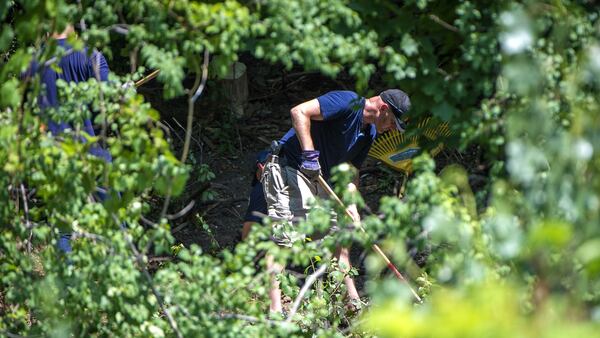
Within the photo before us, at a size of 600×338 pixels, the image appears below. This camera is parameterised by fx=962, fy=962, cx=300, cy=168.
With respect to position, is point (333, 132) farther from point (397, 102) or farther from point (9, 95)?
point (9, 95)

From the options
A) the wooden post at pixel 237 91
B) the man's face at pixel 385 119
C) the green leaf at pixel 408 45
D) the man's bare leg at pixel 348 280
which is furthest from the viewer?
the wooden post at pixel 237 91

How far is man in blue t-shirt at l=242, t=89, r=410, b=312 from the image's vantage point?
509cm

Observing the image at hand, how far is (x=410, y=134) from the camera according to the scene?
370cm

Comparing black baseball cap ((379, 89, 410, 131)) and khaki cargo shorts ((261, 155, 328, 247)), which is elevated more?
black baseball cap ((379, 89, 410, 131))

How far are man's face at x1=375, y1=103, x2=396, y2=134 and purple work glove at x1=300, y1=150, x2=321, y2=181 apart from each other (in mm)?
408

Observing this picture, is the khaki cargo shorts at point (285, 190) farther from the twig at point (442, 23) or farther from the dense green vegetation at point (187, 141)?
the twig at point (442, 23)

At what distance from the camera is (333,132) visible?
5305mm

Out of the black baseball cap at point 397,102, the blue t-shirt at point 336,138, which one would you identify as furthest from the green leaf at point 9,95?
the black baseball cap at point 397,102

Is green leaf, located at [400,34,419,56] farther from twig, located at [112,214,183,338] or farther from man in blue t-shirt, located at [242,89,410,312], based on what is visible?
man in blue t-shirt, located at [242,89,410,312]

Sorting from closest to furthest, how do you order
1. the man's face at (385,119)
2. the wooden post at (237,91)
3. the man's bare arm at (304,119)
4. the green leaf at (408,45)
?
the green leaf at (408,45) < the man's bare arm at (304,119) < the man's face at (385,119) < the wooden post at (237,91)

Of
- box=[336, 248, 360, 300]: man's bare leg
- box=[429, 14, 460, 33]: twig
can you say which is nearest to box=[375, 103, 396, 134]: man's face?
box=[336, 248, 360, 300]: man's bare leg

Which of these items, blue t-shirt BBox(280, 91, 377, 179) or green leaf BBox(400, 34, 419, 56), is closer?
green leaf BBox(400, 34, 419, 56)

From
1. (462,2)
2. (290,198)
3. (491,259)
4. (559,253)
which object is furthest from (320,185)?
(559,253)

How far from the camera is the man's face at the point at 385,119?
5.21 m
